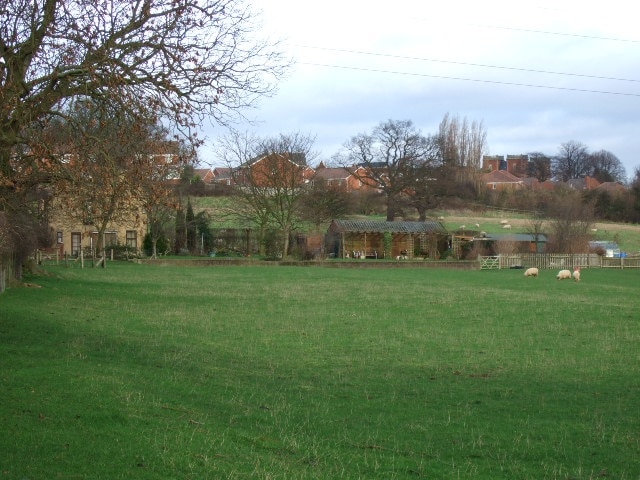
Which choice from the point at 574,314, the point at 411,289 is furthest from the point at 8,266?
the point at 574,314

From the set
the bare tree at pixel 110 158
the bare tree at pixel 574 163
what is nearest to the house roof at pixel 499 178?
the bare tree at pixel 574 163

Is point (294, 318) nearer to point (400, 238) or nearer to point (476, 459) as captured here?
point (476, 459)

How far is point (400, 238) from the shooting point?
244ft

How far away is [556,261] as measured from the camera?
6247 centimetres

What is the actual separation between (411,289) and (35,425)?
2511 centimetres

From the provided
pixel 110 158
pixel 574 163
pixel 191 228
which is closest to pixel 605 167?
pixel 574 163

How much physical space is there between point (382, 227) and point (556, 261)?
16698 mm

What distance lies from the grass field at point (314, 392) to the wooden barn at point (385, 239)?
47.8 metres

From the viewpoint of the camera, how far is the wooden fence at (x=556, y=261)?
2429 inches

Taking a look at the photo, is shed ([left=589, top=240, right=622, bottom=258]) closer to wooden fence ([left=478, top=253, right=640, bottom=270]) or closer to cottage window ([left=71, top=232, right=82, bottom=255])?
wooden fence ([left=478, top=253, right=640, bottom=270])

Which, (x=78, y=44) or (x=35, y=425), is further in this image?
(x=78, y=44)

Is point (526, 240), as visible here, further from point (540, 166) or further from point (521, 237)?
point (540, 166)

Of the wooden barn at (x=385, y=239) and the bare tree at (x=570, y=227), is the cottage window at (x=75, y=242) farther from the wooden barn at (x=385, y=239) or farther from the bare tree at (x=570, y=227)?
the bare tree at (x=570, y=227)

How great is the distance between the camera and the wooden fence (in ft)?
202
